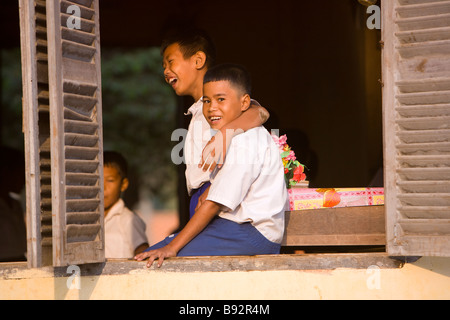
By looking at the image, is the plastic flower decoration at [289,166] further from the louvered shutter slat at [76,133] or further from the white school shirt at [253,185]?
the louvered shutter slat at [76,133]

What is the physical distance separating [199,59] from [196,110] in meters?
0.39

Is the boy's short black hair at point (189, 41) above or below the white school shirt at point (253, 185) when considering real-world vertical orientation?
above

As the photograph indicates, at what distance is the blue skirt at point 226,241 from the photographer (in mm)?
3504

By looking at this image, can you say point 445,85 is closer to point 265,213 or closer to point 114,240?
point 265,213

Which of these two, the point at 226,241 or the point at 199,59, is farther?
the point at 199,59

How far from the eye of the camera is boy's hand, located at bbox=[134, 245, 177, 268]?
11.2 feet

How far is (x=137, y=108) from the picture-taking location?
44.9 feet

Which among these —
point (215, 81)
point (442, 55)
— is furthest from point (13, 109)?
point (442, 55)

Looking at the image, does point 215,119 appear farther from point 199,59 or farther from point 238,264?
point 238,264

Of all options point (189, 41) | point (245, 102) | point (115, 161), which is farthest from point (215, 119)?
point (115, 161)

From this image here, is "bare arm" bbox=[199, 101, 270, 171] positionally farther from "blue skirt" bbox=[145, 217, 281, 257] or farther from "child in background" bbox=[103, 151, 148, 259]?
"child in background" bbox=[103, 151, 148, 259]

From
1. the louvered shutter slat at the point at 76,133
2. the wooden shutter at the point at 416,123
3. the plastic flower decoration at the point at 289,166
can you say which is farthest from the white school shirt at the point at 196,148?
the wooden shutter at the point at 416,123

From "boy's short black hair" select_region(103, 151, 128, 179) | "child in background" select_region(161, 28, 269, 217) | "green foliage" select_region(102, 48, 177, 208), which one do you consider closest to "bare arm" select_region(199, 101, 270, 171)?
"child in background" select_region(161, 28, 269, 217)

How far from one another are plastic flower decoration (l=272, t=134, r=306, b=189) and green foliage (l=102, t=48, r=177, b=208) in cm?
973
